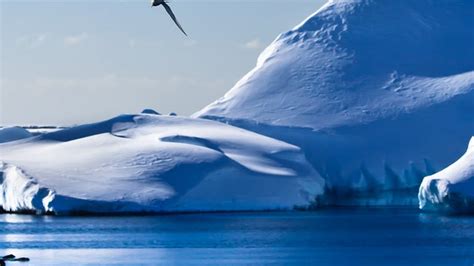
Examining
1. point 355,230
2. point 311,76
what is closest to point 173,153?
point 355,230

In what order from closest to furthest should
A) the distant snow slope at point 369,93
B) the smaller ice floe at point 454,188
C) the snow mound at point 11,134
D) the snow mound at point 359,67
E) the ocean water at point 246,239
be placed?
1. the ocean water at point 246,239
2. the smaller ice floe at point 454,188
3. the distant snow slope at point 369,93
4. the snow mound at point 359,67
5. the snow mound at point 11,134

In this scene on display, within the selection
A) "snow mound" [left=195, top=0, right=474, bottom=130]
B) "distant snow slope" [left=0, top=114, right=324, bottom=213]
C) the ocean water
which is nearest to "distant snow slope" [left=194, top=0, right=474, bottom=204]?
"snow mound" [left=195, top=0, right=474, bottom=130]

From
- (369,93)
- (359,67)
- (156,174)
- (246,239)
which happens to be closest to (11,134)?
(359,67)

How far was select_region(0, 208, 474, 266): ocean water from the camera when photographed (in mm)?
34594

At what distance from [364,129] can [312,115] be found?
8.47 feet

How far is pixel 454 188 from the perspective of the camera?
47.6m

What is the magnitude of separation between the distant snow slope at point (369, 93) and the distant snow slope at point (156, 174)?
12.2 feet

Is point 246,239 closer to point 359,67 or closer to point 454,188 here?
point 454,188

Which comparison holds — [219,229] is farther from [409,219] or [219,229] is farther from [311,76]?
[311,76]

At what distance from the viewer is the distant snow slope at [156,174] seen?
159 ft

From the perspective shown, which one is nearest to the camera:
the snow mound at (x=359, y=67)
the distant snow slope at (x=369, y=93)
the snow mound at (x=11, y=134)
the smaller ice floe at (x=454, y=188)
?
the smaller ice floe at (x=454, y=188)

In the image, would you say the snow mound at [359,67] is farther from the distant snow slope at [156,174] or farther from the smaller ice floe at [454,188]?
the smaller ice floe at [454,188]

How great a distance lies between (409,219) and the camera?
157 ft

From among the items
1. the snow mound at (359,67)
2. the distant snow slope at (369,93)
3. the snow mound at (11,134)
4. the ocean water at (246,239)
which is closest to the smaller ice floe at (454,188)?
the ocean water at (246,239)
